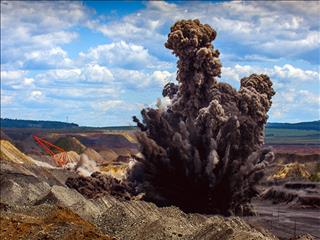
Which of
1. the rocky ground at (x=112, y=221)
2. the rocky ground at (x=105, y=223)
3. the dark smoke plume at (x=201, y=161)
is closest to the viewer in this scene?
the rocky ground at (x=105, y=223)

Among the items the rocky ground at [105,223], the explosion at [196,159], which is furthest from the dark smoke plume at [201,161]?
the rocky ground at [105,223]

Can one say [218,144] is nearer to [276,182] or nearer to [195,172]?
[195,172]

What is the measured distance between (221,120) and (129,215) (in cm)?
1774

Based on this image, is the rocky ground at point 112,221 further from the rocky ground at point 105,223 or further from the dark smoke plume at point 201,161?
the dark smoke plume at point 201,161

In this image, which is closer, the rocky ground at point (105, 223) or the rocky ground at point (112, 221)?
the rocky ground at point (105, 223)

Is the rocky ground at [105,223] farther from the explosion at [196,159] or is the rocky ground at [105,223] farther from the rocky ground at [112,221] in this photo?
the explosion at [196,159]

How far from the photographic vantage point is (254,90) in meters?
54.4

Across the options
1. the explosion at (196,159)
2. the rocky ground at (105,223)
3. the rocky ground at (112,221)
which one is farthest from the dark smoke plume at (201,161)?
the rocky ground at (105,223)

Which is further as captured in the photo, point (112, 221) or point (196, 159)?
point (196, 159)

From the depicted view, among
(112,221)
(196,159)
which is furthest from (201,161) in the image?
(112,221)

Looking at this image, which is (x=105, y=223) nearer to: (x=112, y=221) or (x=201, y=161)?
(x=112, y=221)

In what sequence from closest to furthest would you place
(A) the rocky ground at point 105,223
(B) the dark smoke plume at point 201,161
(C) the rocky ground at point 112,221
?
1. (A) the rocky ground at point 105,223
2. (C) the rocky ground at point 112,221
3. (B) the dark smoke plume at point 201,161

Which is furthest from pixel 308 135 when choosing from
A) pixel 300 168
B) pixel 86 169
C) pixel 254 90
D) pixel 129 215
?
pixel 129 215

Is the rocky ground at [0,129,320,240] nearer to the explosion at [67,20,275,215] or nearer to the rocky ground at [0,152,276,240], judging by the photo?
the rocky ground at [0,152,276,240]
